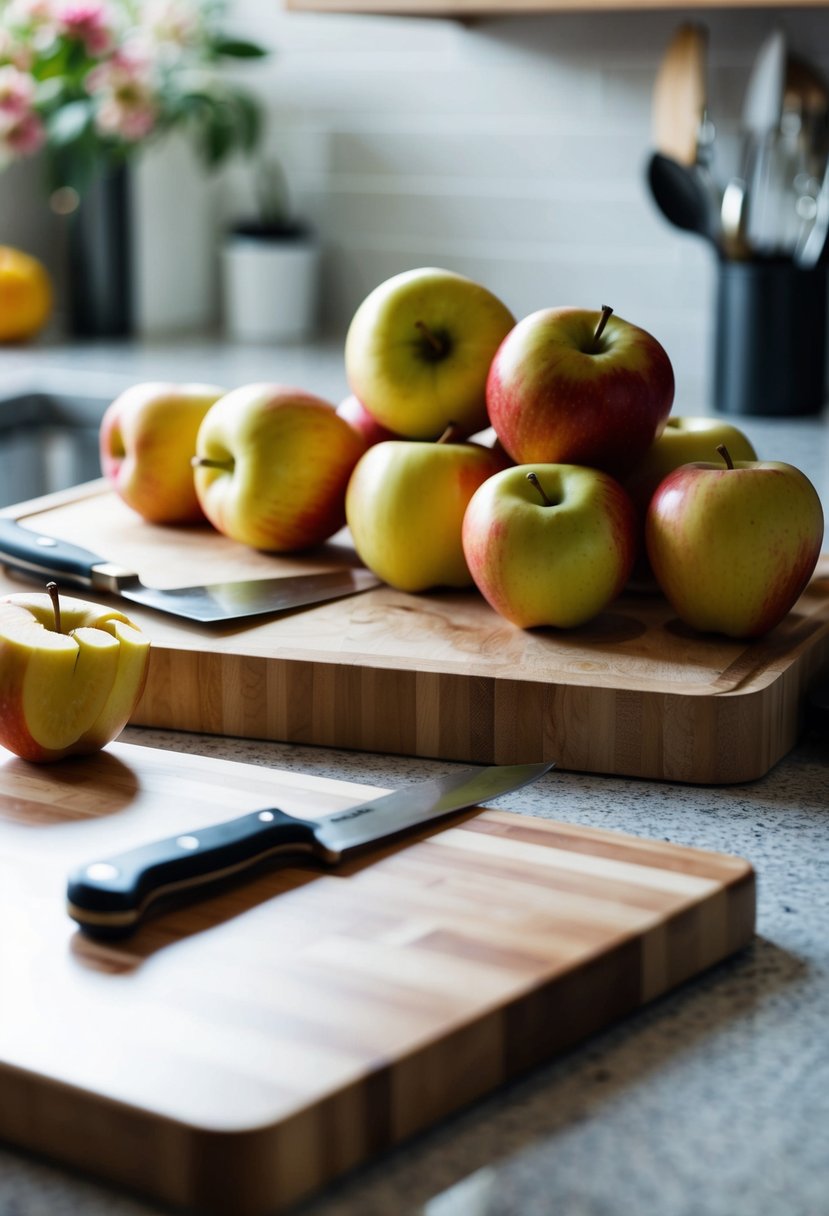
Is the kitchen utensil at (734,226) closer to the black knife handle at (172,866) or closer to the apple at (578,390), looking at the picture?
the apple at (578,390)

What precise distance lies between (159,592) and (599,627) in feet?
1.01

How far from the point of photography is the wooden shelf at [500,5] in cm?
182

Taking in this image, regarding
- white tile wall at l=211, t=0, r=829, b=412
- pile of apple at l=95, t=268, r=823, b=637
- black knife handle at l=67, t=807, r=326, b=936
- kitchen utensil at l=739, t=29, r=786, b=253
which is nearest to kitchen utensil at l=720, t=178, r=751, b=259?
kitchen utensil at l=739, t=29, r=786, b=253

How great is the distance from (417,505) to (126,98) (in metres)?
1.51

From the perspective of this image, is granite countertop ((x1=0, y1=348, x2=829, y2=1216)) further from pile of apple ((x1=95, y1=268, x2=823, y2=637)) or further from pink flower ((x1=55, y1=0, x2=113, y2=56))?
pink flower ((x1=55, y1=0, x2=113, y2=56))

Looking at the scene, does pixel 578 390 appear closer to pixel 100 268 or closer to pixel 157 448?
pixel 157 448

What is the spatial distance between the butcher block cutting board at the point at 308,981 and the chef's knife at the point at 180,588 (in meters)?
0.28

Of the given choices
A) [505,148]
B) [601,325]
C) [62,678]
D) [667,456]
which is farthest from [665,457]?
[505,148]

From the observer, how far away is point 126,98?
92.8 inches

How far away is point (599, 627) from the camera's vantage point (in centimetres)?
104

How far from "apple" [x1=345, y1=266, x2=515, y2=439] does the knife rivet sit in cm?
56

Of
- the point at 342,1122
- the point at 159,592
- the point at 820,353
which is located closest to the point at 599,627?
the point at 159,592

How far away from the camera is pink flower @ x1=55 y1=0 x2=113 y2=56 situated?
240 centimetres

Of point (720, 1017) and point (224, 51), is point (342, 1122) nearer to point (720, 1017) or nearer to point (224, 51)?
point (720, 1017)
